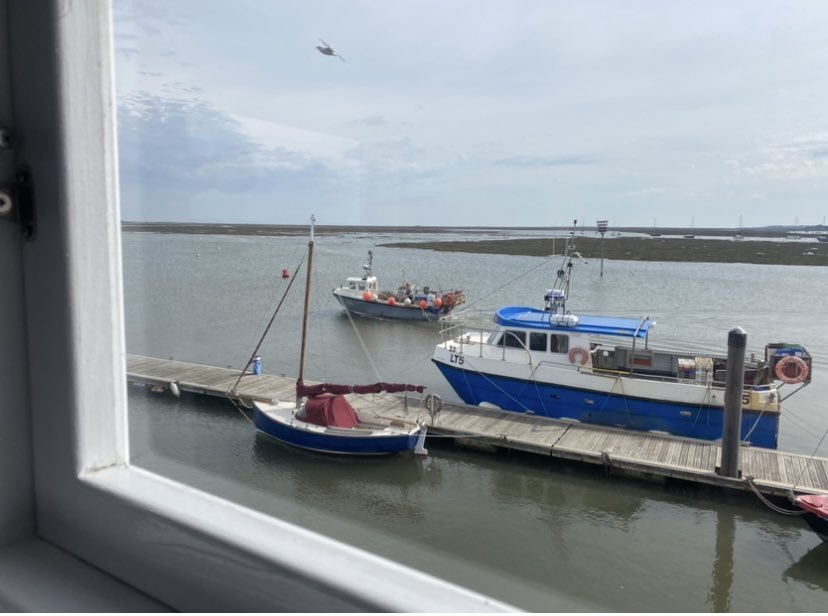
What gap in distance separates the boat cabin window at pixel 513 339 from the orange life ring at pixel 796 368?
377 cm

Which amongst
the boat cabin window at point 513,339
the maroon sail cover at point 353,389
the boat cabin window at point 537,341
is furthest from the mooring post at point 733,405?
the maroon sail cover at point 353,389

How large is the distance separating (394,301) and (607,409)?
12.2 m

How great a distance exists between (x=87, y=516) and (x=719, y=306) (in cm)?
2640

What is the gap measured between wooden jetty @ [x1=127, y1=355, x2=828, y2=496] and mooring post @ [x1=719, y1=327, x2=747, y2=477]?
0.20 m

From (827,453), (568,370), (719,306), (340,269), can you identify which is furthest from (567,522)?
(340,269)

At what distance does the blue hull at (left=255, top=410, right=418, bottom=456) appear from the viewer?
884 centimetres

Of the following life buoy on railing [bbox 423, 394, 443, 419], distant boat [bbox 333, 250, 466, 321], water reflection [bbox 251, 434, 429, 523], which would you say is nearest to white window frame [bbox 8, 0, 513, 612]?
water reflection [bbox 251, 434, 429, 523]

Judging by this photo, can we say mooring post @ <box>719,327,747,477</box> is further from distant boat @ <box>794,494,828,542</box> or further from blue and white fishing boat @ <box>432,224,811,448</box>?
blue and white fishing boat @ <box>432,224,811,448</box>

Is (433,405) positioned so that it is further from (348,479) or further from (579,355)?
(579,355)

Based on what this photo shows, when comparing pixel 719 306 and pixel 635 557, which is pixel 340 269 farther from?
pixel 635 557

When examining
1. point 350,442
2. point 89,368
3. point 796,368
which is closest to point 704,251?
point 796,368

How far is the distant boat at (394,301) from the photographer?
69.2ft

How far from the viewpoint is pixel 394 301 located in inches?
835

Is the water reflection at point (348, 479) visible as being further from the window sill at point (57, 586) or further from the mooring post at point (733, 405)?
the window sill at point (57, 586)
